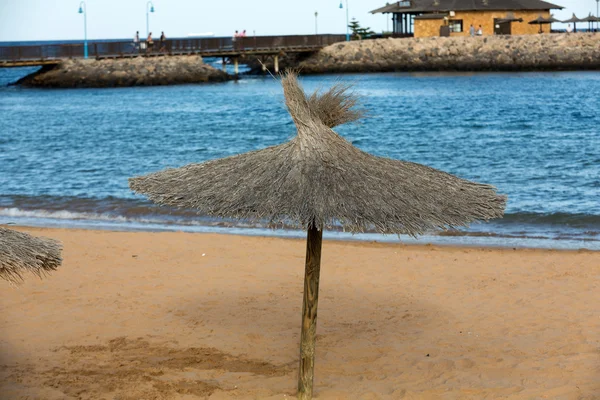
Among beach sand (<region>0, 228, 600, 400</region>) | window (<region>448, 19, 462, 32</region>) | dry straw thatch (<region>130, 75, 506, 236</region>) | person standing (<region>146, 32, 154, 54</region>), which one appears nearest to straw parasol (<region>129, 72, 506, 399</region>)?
dry straw thatch (<region>130, 75, 506, 236</region>)

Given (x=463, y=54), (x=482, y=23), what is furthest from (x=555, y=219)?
(x=482, y=23)

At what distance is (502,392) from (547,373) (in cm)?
61

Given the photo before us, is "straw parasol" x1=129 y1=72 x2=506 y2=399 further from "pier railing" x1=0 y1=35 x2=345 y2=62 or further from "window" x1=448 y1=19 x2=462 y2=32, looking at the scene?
"window" x1=448 y1=19 x2=462 y2=32

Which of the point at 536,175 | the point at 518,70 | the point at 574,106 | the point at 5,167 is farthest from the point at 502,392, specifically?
the point at 518,70

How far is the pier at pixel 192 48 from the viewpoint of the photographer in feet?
187

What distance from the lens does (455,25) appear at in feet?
232

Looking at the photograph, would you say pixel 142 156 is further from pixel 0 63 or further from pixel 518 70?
pixel 518 70

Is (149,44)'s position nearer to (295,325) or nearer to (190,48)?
(190,48)

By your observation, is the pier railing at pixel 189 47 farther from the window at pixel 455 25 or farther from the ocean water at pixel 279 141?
the window at pixel 455 25

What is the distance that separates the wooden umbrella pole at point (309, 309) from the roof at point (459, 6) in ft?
217

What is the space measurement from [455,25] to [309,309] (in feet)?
222

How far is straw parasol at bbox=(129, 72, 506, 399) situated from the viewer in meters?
5.62

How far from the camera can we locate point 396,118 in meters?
37.2

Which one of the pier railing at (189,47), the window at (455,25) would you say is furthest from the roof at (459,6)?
the pier railing at (189,47)
